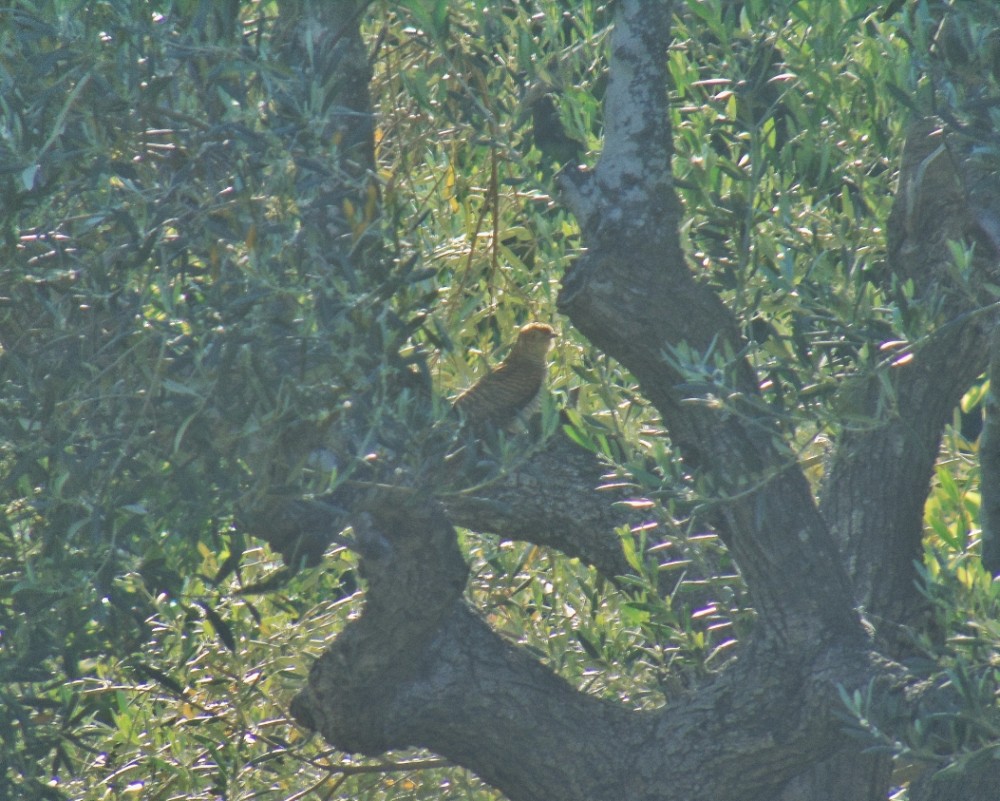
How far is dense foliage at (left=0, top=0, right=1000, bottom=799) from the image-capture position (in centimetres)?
261

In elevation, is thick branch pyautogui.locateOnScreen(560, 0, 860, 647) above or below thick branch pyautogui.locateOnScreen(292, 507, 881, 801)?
above

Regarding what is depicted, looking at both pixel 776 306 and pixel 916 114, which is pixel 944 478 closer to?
pixel 776 306

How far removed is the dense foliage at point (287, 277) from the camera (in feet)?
8.57

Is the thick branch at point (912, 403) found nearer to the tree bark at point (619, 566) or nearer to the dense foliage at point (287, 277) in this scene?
the tree bark at point (619, 566)

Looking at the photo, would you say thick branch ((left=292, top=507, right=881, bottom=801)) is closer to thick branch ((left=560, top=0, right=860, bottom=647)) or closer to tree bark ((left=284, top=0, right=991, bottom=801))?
tree bark ((left=284, top=0, right=991, bottom=801))

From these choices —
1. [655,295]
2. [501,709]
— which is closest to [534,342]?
[655,295]

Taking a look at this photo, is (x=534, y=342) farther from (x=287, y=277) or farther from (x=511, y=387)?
(x=287, y=277)

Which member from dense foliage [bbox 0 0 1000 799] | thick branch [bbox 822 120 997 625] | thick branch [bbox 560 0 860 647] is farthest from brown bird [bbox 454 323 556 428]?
thick branch [bbox 822 120 997 625]

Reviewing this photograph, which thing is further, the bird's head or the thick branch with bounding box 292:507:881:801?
the bird's head

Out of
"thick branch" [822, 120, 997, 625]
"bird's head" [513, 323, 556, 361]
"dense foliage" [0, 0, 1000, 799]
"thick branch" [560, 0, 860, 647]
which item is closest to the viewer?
"dense foliage" [0, 0, 1000, 799]

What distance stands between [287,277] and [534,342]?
1065 mm

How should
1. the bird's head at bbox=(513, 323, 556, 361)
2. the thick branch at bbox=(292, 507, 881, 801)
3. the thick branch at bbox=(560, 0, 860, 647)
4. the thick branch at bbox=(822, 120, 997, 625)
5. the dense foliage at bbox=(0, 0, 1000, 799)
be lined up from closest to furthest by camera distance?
1. the dense foliage at bbox=(0, 0, 1000, 799)
2. the thick branch at bbox=(560, 0, 860, 647)
3. the thick branch at bbox=(822, 120, 997, 625)
4. the thick branch at bbox=(292, 507, 881, 801)
5. the bird's head at bbox=(513, 323, 556, 361)

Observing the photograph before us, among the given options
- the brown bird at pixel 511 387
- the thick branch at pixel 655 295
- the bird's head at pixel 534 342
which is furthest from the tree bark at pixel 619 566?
the bird's head at pixel 534 342

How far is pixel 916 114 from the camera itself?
2740mm
